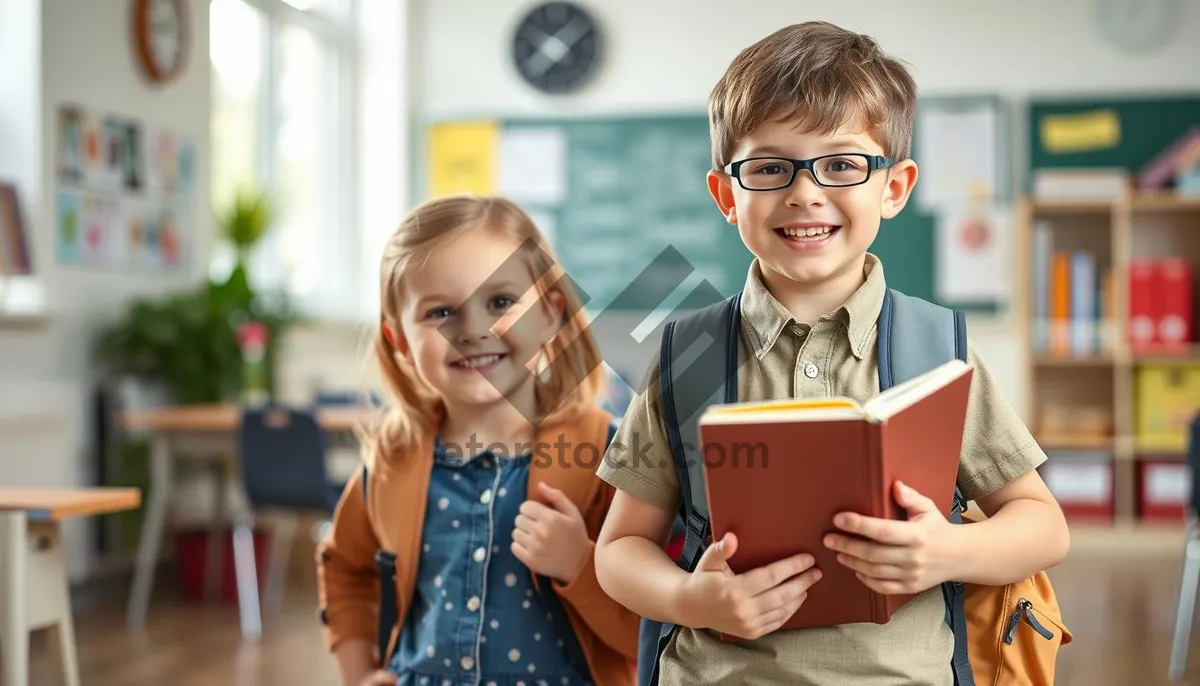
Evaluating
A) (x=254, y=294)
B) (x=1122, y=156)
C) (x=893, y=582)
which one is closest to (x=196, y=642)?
(x=254, y=294)

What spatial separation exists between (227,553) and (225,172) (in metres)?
1.91

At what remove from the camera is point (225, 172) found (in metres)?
5.53

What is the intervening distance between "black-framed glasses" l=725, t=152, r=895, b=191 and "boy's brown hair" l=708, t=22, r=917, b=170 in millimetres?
26

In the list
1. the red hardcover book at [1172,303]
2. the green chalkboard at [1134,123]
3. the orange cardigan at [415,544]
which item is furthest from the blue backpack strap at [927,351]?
the green chalkboard at [1134,123]

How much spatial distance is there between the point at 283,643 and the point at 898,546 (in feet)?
10.4

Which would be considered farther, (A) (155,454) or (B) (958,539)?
(A) (155,454)

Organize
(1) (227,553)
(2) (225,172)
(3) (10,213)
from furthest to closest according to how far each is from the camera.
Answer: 1. (2) (225,172)
2. (1) (227,553)
3. (3) (10,213)

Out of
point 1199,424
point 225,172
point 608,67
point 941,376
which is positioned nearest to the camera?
point 941,376

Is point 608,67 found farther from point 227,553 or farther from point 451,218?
point 451,218

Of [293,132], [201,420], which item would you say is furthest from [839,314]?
[293,132]

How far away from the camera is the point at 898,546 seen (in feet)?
2.80

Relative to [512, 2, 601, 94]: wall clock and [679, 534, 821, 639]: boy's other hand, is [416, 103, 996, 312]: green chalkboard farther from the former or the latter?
[679, 534, 821, 639]: boy's other hand

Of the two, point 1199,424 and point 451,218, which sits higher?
point 451,218

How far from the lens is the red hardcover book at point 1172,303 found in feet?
18.2
